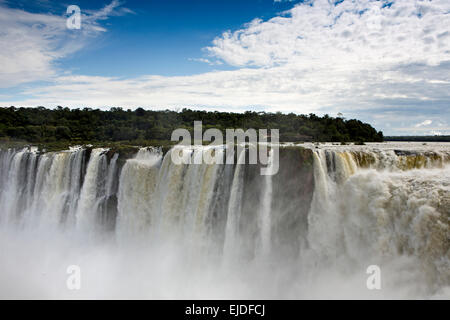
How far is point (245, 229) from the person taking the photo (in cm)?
1196

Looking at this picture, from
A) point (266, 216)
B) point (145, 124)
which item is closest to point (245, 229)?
point (266, 216)

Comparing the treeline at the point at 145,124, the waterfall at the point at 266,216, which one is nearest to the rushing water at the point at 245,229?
the waterfall at the point at 266,216

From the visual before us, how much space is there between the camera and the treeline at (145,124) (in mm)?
29031

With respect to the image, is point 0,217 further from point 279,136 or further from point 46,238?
point 279,136

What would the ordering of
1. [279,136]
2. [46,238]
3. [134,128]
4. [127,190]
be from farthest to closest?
1. [134,128]
2. [279,136]
3. [46,238]
4. [127,190]

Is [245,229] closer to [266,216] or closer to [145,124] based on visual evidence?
[266,216]

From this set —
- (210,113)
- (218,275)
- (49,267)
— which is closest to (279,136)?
(210,113)

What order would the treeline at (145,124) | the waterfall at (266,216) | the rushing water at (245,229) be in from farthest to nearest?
1. the treeline at (145,124)
2. the waterfall at (266,216)
3. the rushing water at (245,229)

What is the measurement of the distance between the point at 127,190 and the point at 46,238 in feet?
19.6

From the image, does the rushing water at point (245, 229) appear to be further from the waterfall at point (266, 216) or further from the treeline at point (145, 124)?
the treeline at point (145, 124)

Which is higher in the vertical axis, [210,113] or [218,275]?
[210,113]

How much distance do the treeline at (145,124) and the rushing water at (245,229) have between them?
33.7 feet
